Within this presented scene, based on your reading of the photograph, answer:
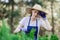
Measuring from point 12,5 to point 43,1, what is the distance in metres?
0.19

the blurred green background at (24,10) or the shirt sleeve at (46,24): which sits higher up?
the blurred green background at (24,10)

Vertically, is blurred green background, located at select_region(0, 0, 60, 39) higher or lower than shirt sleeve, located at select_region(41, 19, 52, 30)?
higher

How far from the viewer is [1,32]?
1.12 feet

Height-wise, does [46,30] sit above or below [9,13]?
below

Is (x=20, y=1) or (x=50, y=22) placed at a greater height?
(x=20, y=1)

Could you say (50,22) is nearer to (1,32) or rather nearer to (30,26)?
(30,26)

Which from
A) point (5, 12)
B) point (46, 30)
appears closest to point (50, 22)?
point (46, 30)

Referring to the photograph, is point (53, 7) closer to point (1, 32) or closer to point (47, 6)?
point (47, 6)

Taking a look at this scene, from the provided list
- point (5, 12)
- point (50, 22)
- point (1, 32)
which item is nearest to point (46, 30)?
point (50, 22)

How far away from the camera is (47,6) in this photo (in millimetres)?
987

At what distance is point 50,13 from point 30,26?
0.15 meters

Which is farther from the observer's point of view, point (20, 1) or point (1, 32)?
point (20, 1)

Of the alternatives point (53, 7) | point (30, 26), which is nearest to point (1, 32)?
point (30, 26)

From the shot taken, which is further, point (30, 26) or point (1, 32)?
point (30, 26)
